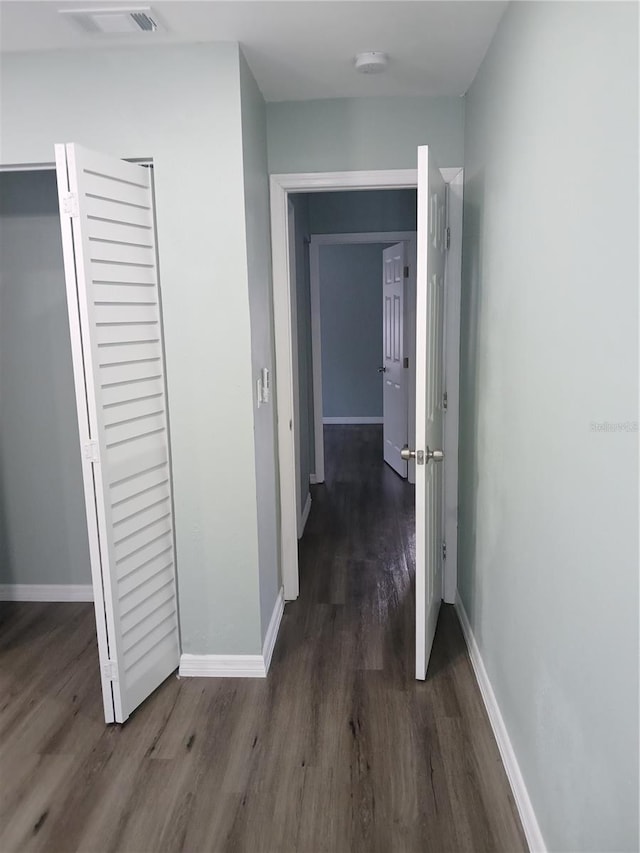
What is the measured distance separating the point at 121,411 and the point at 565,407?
1499 millimetres

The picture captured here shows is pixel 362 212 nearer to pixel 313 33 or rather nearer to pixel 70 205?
pixel 313 33

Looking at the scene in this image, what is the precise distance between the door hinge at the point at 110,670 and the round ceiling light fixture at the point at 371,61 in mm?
2390

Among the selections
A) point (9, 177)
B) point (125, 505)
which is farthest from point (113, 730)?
point (9, 177)

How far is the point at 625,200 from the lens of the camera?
114 centimetres

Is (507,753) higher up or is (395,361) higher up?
(395,361)

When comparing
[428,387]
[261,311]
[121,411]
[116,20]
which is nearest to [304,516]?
[261,311]

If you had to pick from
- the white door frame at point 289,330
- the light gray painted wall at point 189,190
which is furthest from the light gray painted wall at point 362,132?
the light gray painted wall at point 189,190

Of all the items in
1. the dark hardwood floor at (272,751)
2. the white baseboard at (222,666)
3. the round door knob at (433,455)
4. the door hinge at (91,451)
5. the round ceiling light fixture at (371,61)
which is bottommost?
the dark hardwood floor at (272,751)

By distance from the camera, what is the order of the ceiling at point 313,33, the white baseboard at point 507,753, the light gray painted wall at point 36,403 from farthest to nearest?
1. the light gray painted wall at point 36,403
2. the ceiling at point 313,33
3. the white baseboard at point 507,753

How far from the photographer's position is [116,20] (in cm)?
208

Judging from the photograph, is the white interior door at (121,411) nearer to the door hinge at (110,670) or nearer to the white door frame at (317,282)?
the door hinge at (110,670)

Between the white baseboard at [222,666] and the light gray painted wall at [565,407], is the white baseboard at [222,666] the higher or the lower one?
the lower one

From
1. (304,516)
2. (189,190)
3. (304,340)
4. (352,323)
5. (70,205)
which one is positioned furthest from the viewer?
(352,323)

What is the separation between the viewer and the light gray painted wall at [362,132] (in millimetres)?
2873
